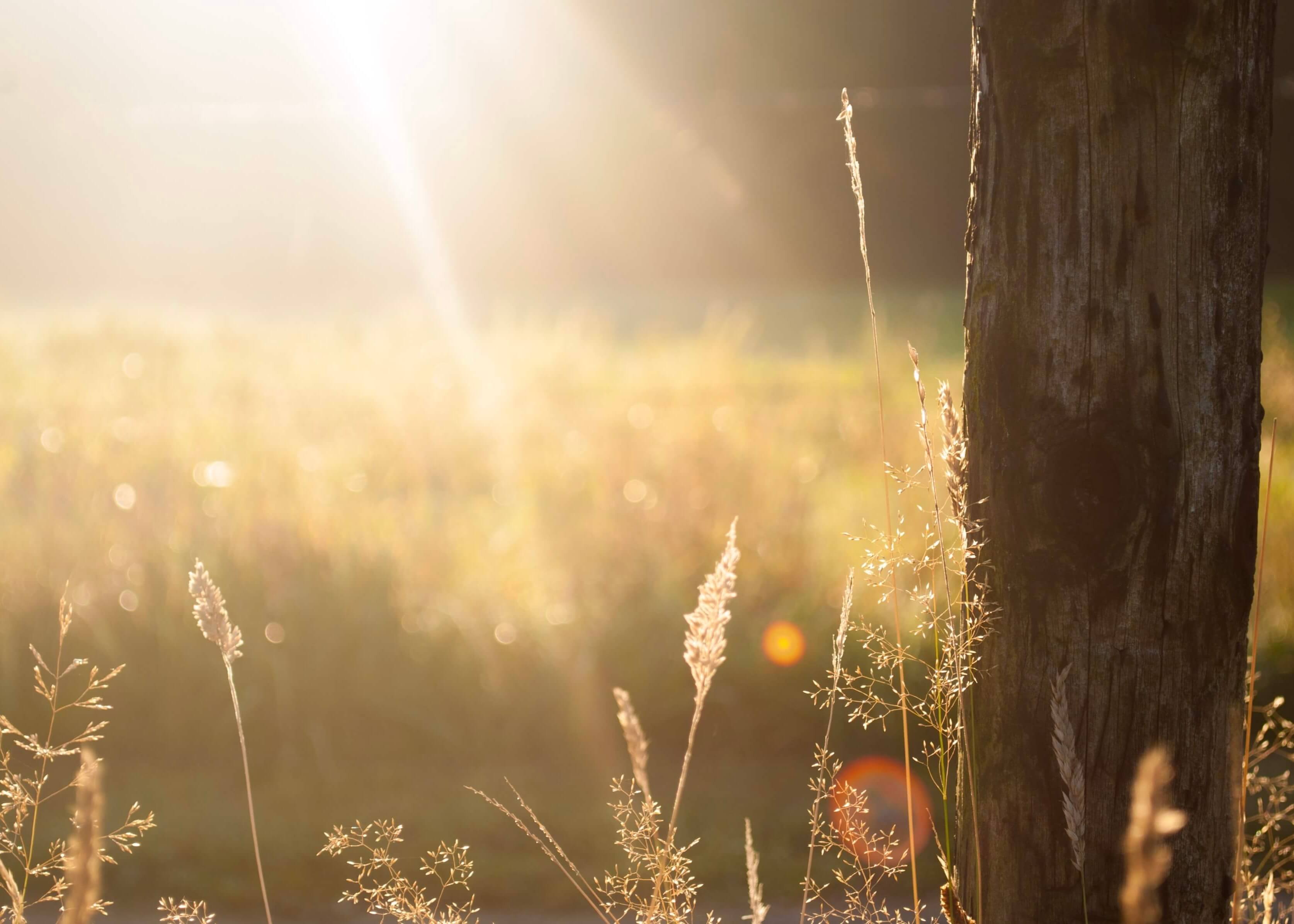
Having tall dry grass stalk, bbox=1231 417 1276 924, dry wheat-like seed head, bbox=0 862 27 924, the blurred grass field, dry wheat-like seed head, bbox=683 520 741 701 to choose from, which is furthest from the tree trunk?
the blurred grass field

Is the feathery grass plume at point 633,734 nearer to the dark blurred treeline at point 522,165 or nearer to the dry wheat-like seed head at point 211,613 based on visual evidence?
the dry wheat-like seed head at point 211,613

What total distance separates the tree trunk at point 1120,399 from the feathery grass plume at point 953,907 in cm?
7

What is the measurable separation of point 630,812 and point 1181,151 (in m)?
1.23

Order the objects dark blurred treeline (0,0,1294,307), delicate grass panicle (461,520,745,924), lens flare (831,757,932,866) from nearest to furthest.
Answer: delicate grass panicle (461,520,745,924)
lens flare (831,757,932,866)
dark blurred treeline (0,0,1294,307)

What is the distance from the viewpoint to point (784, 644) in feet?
13.1

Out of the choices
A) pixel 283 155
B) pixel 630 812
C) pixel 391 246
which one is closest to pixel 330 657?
pixel 630 812

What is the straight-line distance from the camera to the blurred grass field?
142 inches

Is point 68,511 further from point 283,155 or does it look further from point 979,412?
point 283,155

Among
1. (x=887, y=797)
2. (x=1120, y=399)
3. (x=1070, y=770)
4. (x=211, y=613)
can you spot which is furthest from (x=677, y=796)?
(x=887, y=797)

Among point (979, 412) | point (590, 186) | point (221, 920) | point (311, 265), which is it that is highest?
point (590, 186)

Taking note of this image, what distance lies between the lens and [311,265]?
2038cm

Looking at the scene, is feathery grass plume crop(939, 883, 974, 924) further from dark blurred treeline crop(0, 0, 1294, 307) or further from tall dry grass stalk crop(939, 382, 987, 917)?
dark blurred treeline crop(0, 0, 1294, 307)

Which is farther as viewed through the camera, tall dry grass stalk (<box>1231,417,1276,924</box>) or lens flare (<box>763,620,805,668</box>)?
lens flare (<box>763,620,805,668</box>)

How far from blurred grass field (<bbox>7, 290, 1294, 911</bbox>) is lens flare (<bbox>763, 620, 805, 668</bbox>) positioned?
4 cm
